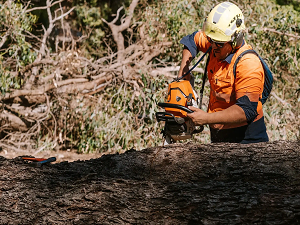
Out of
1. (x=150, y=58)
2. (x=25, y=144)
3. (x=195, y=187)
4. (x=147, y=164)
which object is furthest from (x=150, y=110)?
(x=195, y=187)

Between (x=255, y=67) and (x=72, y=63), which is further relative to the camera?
(x=72, y=63)

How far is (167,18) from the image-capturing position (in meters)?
6.12

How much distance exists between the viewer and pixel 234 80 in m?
2.69

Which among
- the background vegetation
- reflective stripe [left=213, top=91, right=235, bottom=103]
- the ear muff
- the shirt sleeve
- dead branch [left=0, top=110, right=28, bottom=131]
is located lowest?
dead branch [left=0, top=110, right=28, bottom=131]

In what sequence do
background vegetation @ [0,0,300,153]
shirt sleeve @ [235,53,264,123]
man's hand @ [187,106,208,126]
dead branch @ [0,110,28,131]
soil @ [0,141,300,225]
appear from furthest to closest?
1. dead branch @ [0,110,28,131]
2. background vegetation @ [0,0,300,153]
3. man's hand @ [187,106,208,126]
4. shirt sleeve @ [235,53,264,123]
5. soil @ [0,141,300,225]

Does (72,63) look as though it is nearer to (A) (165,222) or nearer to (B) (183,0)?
(B) (183,0)

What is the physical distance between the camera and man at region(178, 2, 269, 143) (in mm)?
2508

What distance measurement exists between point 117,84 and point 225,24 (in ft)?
11.1

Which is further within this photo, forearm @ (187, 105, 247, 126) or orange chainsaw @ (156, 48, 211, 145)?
orange chainsaw @ (156, 48, 211, 145)

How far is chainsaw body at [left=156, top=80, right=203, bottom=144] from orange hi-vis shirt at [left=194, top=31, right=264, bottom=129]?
0.68 ft

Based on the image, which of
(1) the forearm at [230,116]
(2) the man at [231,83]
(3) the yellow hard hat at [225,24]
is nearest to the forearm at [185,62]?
(2) the man at [231,83]

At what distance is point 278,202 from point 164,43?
16.2 ft

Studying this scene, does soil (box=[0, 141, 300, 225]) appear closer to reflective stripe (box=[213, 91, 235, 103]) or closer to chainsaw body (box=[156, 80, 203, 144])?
chainsaw body (box=[156, 80, 203, 144])

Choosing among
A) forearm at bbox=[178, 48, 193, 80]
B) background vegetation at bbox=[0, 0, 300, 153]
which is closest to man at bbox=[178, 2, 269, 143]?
forearm at bbox=[178, 48, 193, 80]
